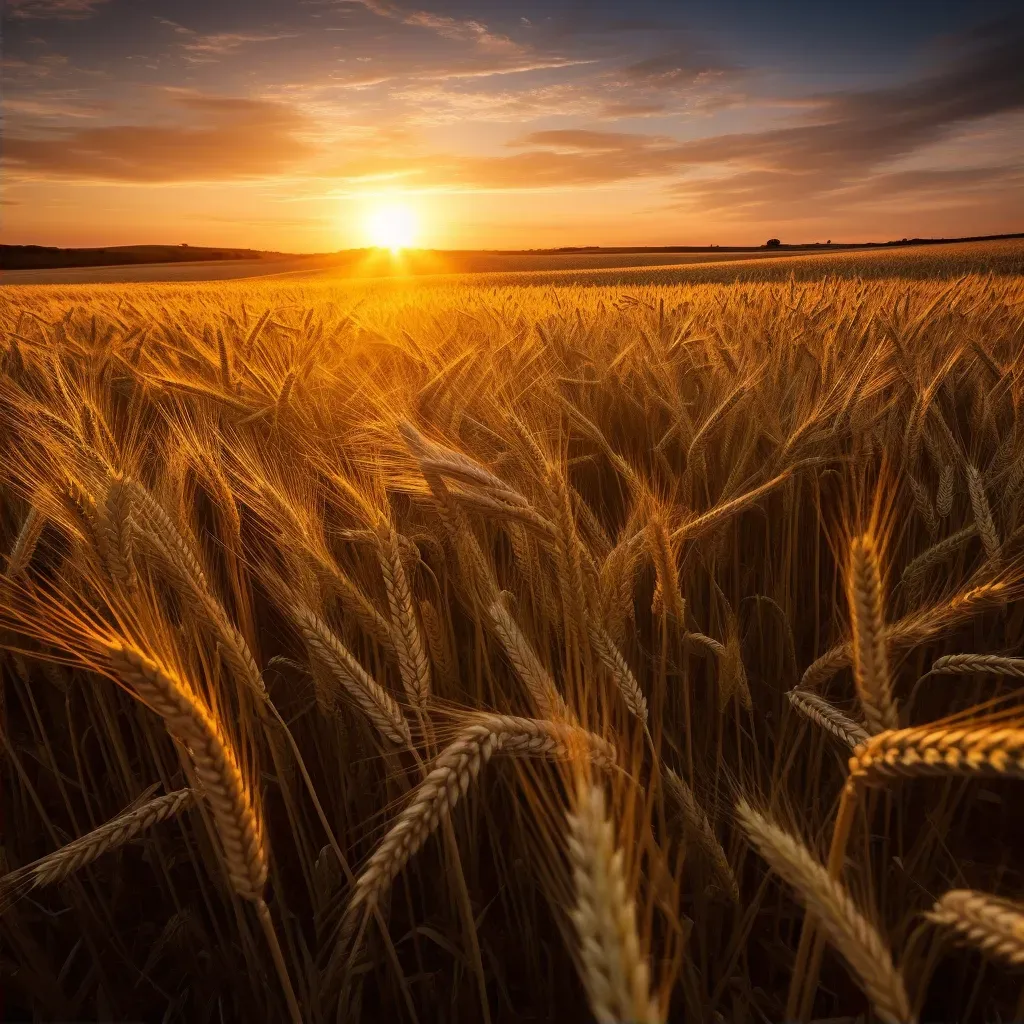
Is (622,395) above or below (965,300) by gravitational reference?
below

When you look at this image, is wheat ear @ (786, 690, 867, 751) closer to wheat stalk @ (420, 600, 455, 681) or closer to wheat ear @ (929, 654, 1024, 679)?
wheat ear @ (929, 654, 1024, 679)

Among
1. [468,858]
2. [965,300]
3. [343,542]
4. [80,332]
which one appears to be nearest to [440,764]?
[468,858]

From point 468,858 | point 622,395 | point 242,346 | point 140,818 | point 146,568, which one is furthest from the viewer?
point 242,346

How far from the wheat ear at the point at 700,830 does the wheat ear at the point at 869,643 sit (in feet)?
1.09

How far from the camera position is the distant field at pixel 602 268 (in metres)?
21.9

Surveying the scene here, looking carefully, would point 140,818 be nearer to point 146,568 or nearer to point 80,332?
point 146,568

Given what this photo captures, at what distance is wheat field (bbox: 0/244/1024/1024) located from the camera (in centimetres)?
68

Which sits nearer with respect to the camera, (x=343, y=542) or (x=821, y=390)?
(x=343, y=542)

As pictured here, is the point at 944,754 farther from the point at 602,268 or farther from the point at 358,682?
the point at 602,268

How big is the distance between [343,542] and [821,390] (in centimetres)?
152

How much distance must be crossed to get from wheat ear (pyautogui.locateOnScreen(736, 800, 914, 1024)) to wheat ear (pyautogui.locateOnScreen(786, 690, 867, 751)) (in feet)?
0.87

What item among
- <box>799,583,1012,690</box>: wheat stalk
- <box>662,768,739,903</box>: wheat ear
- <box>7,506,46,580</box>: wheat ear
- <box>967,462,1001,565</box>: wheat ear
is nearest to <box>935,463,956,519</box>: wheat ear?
<box>967,462,1001,565</box>: wheat ear

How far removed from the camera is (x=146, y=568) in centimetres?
138

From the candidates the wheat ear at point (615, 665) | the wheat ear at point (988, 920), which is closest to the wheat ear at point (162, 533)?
the wheat ear at point (615, 665)
